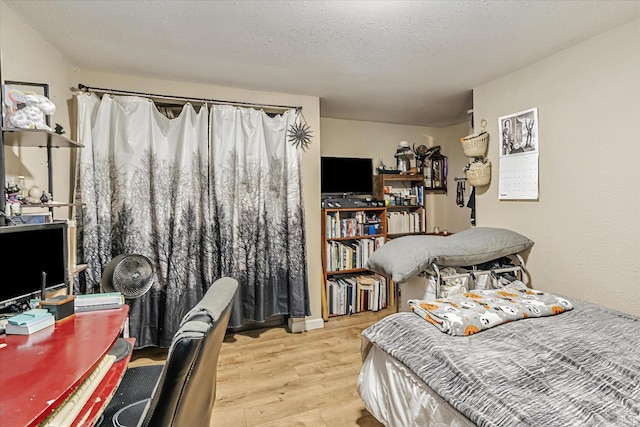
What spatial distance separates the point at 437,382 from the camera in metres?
1.30

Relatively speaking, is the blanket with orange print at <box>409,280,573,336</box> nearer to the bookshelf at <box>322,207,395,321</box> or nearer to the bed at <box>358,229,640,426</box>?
the bed at <box>358,229,640,426</box>

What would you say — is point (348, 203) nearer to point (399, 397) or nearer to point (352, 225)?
point (352, 225)

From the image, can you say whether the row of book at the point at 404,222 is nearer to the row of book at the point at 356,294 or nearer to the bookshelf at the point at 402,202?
the bookshelf at the point at 402,202

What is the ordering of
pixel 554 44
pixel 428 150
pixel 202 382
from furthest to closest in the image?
pixel 428 150
pixel 554 44
pixel 202 382

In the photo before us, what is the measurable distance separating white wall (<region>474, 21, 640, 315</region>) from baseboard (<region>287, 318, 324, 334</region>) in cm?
199

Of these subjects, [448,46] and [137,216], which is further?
[137,216]

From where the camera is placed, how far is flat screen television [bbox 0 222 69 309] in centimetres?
140

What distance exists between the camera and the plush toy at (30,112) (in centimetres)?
159

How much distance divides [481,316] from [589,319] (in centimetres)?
61

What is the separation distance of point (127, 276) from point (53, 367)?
1.01 metres

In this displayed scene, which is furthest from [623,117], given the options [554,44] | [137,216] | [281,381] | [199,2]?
[137,216]

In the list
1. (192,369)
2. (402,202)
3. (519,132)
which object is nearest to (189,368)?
(192,369)

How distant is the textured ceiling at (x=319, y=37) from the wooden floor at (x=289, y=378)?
A: 2351 millimetres

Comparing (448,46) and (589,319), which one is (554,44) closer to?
(448,46)
